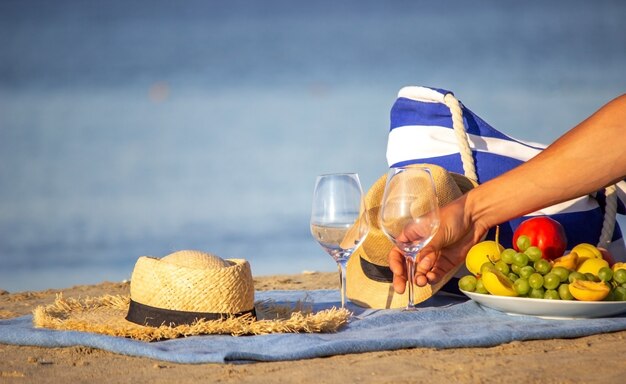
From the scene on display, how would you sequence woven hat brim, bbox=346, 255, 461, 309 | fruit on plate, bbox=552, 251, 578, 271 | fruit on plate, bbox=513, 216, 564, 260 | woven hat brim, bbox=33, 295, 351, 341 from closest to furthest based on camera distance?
woven hat brim, bbox=33, 295, 351, 341 < fruit on plate, bbox=552, 251, 578, 271 < woven hat brim, bbox=346, 255, 461, 309 < fruit on plate, bbox=513, 216, 564, 260

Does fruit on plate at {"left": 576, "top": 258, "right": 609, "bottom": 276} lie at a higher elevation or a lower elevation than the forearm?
lower

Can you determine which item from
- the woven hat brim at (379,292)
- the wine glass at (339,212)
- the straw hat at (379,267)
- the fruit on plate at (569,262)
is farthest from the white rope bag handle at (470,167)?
the wine glass at (339,212)

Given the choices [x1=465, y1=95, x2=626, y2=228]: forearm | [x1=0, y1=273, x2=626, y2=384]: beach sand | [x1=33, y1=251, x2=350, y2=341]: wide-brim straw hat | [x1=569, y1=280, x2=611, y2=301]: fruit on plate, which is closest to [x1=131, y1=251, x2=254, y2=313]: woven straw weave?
[x1=33, y1=251, x2=350, y2=341]: wide-brim straw hat

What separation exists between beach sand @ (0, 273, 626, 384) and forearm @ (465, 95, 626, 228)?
22.0 inches

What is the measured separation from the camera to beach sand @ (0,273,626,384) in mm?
2135

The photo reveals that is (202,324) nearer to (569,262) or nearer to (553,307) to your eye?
(553,307)

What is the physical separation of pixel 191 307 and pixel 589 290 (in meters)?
1.25

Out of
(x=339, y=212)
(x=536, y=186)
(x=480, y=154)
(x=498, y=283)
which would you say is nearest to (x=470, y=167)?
(x=480, y=154)

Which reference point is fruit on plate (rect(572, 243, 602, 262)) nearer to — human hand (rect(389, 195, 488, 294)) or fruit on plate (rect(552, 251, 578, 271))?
fruit on plate (rect(552, 251, 578, 271))

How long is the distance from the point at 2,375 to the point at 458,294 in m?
1.86

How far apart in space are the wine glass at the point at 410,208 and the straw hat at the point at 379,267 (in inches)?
17.8

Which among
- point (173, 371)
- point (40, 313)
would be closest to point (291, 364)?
point (173, 371)

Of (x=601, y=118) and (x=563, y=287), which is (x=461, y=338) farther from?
(x=601, y=118)

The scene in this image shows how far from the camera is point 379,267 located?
3238mm
